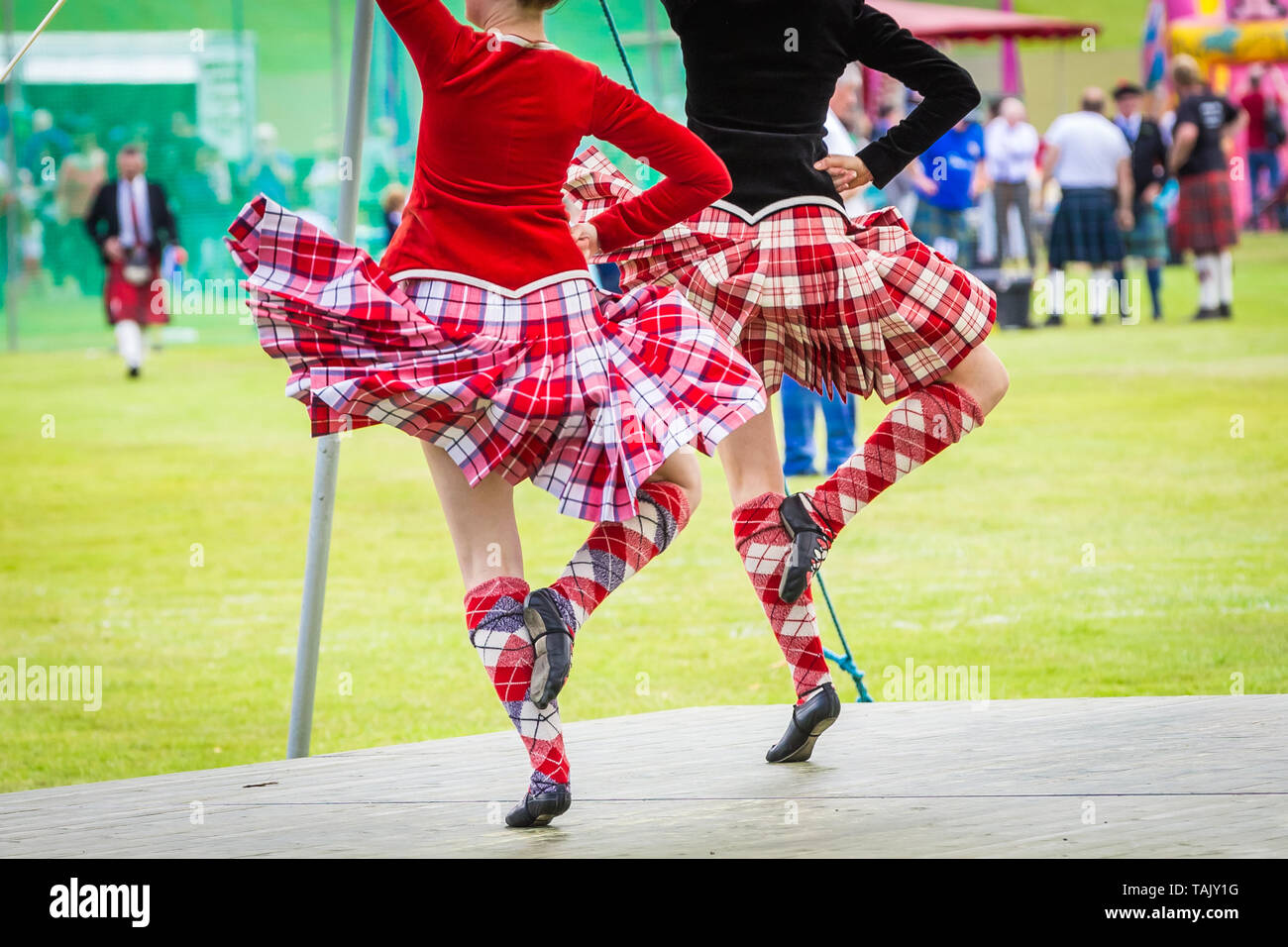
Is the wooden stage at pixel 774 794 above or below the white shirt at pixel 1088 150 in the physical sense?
below

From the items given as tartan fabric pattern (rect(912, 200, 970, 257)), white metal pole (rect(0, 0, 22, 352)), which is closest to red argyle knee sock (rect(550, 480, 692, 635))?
tartan fabric pattern (rect(912, 200, 970, 257))

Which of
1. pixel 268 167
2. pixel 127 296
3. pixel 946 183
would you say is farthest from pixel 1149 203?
pixel 127 296

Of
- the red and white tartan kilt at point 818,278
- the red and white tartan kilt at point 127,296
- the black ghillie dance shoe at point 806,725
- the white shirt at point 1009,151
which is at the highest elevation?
the white shirt at point 1009,151

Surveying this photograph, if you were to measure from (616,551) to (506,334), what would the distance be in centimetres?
43

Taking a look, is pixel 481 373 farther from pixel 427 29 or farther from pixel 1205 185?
pixel 1205 185

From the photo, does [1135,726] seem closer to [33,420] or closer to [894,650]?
[894,650]

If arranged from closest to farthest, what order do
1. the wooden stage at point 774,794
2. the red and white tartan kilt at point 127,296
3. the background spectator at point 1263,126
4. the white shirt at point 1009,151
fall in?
the wooden stage at point 774,794 < the red and white tartan kilt at point 127,296 < the white shirt at point 1009,151 < the background spectator at point 1263,126

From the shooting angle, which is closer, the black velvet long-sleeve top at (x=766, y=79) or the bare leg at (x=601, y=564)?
the bare leg at (x=601, y=564)

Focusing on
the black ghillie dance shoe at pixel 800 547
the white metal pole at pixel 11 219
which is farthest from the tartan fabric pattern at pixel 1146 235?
the black ghillie dance shoe at pixel 800 547

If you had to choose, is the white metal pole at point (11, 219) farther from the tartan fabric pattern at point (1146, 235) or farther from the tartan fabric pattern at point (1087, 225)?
the tartan fabric pattern at point (1146, 235)

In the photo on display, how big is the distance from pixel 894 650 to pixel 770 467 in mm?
2725

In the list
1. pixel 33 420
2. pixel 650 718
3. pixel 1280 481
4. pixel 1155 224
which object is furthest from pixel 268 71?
pixel 650 718

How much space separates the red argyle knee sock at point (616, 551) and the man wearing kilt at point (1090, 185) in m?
14.0

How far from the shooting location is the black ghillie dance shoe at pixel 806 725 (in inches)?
136
